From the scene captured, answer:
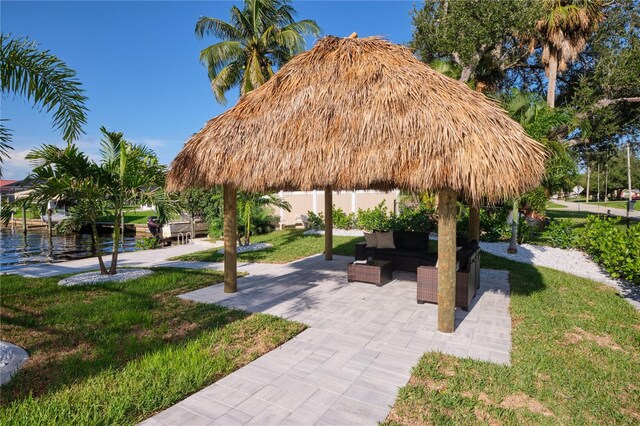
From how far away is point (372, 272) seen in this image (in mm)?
7586

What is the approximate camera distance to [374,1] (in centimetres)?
1318

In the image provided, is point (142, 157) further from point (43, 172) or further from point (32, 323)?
point (32, 323)

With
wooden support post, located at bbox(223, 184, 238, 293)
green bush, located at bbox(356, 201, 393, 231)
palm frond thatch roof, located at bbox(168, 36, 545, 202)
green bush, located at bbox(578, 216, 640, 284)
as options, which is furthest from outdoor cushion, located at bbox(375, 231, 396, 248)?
green bush, located at bbox(356, 201, 393, 231)

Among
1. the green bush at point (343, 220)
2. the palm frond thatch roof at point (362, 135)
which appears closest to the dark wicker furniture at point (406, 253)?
the palm frond thatch roof at point (362, 135)

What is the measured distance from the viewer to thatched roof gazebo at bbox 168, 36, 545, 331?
455cm

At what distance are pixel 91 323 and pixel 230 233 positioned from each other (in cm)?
288

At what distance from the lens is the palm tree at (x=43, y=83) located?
4.18 meters

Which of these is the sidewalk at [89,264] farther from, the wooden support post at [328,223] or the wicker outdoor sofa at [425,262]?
the wicker outdoor sofa at [425,262]

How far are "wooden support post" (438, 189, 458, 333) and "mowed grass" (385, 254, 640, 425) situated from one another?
0.81 meters

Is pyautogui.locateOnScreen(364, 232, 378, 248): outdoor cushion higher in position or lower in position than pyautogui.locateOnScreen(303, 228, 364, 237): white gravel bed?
higher

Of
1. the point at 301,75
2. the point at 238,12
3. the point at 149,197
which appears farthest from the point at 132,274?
the point at 238,12

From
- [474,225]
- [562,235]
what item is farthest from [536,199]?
[474,225]

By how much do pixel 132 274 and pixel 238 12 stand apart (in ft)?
49.1

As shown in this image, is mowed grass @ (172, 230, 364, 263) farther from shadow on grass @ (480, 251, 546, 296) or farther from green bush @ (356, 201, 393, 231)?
shadow on grass @ (480, 251, 546, 296)
